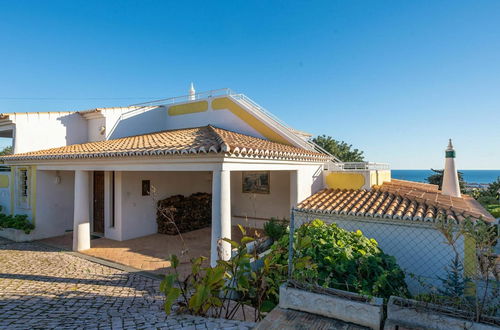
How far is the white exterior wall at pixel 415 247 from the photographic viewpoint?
24.5ft

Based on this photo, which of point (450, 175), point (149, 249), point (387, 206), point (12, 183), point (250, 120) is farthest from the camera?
point (12, 183)

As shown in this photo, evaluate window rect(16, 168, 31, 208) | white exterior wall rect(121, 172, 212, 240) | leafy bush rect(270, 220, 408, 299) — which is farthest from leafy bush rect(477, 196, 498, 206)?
window rect(16, 168, 31, 208)

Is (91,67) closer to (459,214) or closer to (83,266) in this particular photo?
(83,266)

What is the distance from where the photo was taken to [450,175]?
11055 mm

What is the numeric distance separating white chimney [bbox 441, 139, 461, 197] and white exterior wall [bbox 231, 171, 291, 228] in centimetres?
664

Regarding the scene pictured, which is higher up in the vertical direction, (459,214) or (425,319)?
(459,214)

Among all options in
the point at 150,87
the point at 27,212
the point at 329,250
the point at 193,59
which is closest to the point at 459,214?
the point at 329,250

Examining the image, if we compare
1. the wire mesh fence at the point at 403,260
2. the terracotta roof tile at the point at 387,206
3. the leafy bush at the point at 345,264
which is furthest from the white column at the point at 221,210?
the terracotta roof tile at the point at 387,206

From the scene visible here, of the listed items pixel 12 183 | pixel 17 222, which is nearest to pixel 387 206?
pixel 17 222

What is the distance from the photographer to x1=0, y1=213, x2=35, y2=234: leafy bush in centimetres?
1156

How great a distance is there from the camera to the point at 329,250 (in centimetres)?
565

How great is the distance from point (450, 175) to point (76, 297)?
1356 centimetres

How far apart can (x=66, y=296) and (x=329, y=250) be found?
6.12 m

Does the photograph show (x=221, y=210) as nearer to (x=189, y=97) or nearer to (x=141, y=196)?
(x=141, y=196)
